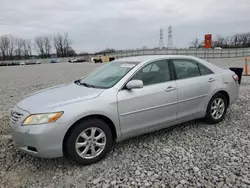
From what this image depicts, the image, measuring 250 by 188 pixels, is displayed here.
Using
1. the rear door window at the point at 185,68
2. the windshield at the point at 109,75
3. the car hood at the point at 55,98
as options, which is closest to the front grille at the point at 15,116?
the car hood at the point at 55,98

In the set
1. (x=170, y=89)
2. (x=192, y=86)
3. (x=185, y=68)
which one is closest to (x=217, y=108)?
(x=192, y=86)

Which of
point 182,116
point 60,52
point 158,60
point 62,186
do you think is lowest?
point 62,186

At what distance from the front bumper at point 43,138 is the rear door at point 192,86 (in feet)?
6.91

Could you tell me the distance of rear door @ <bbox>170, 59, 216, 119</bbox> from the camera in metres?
3.73

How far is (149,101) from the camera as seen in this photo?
333 centimetres

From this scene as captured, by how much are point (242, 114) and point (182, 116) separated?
1.99 meters

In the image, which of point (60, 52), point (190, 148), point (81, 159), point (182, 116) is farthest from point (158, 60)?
point (60, 52)

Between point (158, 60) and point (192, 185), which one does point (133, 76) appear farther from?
point (192, 185)

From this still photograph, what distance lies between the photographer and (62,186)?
257 centimetres

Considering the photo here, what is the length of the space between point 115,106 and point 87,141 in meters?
0.64

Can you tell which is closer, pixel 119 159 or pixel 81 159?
pixel 81 159

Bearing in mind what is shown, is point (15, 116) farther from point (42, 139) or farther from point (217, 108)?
point (217, 108)

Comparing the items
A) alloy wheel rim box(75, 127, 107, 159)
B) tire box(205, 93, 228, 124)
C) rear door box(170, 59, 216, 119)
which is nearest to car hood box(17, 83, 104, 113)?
alloy wheel rim box(75, 127, 107, 159)

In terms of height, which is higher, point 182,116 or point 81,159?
point 182,116
